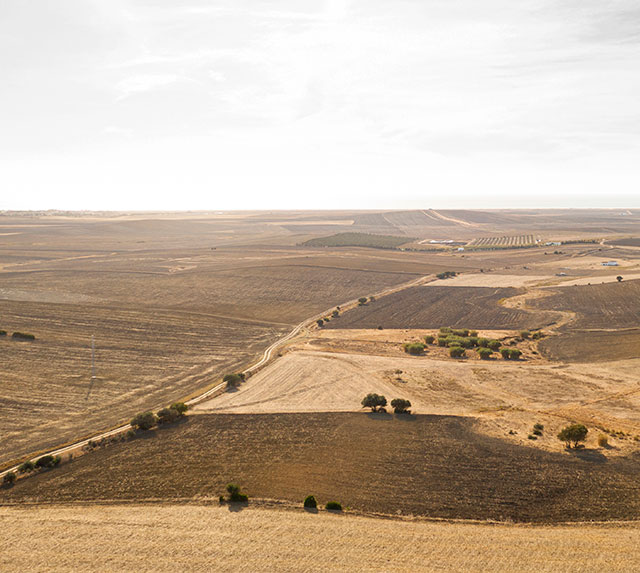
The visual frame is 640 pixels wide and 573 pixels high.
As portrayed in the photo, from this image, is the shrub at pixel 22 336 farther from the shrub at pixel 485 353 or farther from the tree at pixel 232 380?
the shrub at pixel 485 353

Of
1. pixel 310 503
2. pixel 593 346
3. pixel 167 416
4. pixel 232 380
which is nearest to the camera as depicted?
pixel 310 503

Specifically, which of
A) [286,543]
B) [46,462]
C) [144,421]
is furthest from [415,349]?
[46,462]

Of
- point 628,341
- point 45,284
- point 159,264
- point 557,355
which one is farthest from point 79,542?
point 159,264

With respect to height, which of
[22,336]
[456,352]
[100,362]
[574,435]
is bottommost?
[100,362]

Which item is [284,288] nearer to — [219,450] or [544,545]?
[219,450]

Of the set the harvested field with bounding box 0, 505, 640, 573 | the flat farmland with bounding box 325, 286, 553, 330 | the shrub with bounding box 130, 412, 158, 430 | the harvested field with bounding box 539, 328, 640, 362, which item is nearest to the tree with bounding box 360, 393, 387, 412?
the harvested field with bounding box 0, 505, 640, 573

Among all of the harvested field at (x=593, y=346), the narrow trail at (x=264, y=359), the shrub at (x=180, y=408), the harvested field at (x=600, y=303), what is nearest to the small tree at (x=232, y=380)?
the narrow trail at (x=264, y=359)

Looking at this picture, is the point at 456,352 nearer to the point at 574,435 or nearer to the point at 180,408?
the point at 574,435
